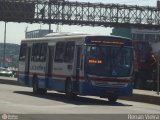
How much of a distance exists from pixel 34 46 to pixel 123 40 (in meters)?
7.39

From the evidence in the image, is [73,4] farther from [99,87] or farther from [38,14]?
[99,87]

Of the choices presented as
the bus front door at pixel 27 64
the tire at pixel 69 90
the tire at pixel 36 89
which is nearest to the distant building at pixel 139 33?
the bus front door at pixel 27 64

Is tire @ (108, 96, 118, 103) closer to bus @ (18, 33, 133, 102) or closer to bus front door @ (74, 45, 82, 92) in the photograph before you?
bus @ (18, 33, 133, 102)

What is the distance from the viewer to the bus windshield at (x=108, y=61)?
25859 mm

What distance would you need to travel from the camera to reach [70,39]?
27.8 metres

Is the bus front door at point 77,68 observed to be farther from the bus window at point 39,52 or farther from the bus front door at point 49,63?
the bus window at point 39,52

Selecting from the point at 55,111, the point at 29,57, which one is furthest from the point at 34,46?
the point at 55,111

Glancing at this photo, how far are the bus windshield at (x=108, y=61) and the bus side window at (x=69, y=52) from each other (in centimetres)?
154

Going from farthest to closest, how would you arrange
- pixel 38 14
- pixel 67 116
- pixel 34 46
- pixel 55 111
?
pixel 38 14
pixel 34 46
pixel 55 111
pixel 67 116

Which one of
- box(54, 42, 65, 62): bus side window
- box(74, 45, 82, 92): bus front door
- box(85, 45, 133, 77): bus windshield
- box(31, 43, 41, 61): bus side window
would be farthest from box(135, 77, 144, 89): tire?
box(74, 45, 82, 92): bus front door

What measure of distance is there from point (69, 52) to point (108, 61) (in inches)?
A: 90.4

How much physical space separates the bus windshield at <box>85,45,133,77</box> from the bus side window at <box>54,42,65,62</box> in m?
2.76

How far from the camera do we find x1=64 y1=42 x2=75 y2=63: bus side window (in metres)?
27.3

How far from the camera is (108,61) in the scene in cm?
2612
